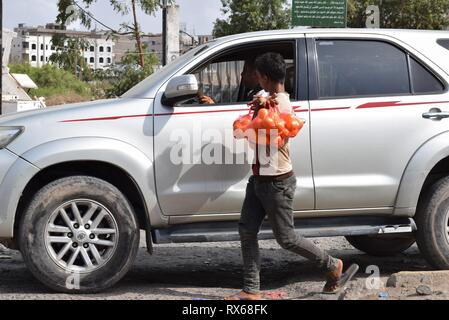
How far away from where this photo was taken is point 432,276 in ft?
18.0

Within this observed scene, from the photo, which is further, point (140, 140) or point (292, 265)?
point (292, 265)

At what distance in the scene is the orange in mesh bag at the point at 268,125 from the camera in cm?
500

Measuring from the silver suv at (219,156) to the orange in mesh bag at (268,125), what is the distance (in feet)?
1.41

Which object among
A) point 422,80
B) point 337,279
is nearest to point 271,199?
point 337,279

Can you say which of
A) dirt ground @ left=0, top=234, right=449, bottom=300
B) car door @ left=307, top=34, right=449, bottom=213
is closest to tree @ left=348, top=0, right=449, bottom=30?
dirt ground @ left=0, top=234, right=449, bottom=300

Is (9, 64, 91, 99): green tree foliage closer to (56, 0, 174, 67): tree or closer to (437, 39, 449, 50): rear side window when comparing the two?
(56, 0, 174, 67): tree

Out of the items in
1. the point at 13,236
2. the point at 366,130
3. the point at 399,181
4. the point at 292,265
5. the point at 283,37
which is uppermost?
the point at 283,37

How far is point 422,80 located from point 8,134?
3268mm

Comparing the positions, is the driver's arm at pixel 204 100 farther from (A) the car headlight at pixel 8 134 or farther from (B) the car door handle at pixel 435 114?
(B) the car door handle at pixel 435 114

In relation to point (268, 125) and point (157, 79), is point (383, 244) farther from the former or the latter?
point (157, 79)

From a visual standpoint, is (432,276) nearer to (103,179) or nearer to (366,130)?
(366,130)

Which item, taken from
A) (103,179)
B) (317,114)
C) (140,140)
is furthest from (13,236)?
(317,114)

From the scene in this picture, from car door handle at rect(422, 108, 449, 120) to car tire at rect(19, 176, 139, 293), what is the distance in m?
2.41
